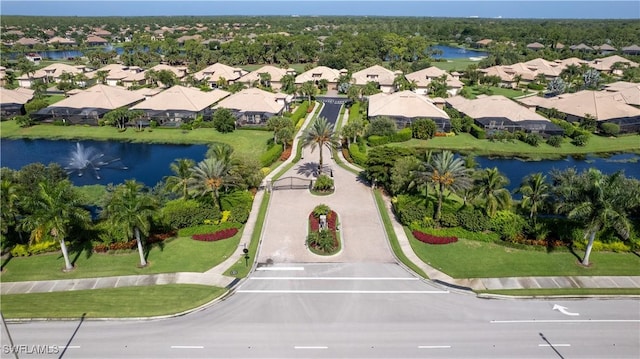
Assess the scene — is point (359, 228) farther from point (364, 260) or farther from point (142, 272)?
point (142, 272)

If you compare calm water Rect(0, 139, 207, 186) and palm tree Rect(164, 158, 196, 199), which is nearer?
palm tree Rect(164, 158, 196, 199)

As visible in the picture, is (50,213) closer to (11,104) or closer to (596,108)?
(11,104)

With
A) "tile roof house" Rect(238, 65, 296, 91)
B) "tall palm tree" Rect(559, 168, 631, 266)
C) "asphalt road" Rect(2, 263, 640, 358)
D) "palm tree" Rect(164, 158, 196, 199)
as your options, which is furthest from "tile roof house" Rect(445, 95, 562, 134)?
"palm tree" Rect(164, 158, 196, 199)

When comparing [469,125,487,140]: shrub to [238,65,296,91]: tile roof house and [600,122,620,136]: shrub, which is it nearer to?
[600,122,620,136]: shrub

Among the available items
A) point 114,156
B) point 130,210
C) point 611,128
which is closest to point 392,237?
point 130,210

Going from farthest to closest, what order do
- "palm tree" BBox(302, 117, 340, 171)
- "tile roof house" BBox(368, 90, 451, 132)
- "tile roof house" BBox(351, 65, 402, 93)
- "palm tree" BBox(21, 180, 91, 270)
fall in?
1. "tile roof house" BBox(351, 65, 402, 93)
2. "tile roof house" BBox(368, 90, 451, 132)
3. "palm tree" BBox(302, 117, 340, 171)
4. "palm tree" BBox(21, 180, 91, 270)

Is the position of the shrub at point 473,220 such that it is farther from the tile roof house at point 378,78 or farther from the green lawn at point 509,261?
the tile roof house at point 378,78

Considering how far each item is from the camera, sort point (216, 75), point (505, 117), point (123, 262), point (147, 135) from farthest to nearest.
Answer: point (216, 75) → point (505, 117) → point (147, 135) → point (123, 262)

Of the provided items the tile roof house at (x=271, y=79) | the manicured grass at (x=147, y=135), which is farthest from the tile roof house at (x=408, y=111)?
the tile roof house at (x=271, y=79)

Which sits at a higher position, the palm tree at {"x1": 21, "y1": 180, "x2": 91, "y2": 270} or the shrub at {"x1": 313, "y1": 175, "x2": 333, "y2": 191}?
the palm tree at {"x1": 21, "y1": 180, "x2": 91, "y2": 270}
